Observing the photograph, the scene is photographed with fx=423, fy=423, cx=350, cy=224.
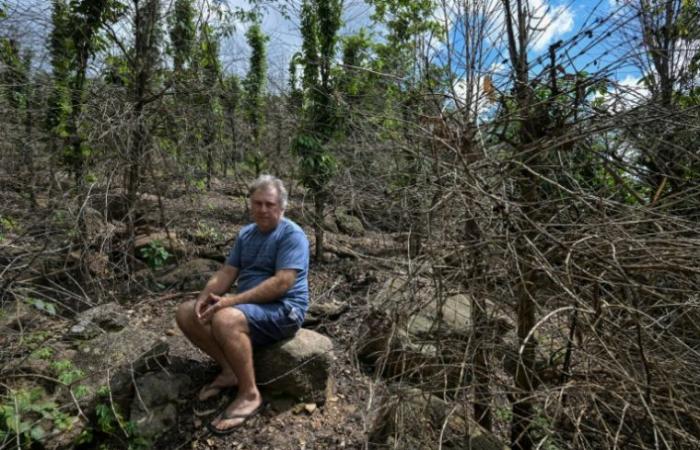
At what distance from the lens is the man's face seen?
295 centimetres

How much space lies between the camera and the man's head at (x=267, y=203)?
116 inches

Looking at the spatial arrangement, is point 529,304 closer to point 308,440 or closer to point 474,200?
point 474,200

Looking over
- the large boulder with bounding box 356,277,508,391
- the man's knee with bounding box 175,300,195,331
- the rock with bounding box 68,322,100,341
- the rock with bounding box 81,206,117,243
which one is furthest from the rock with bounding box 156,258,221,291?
the large boulder with bounding box 356,277,508,391

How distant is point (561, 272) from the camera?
149cm

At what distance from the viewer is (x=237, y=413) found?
8.66 ft

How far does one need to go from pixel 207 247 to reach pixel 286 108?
7.86 ft

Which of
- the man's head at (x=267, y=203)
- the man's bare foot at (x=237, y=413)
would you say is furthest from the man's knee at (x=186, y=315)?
the man's head at (x=267, y=203)

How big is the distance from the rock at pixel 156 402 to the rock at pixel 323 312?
1382mm

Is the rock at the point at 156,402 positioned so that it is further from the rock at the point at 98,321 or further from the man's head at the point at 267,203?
the man's head at the point at 267,203

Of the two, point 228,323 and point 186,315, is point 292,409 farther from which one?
point 186,315

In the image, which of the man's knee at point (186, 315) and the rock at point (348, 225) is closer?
the man's knee at point (186, 315)

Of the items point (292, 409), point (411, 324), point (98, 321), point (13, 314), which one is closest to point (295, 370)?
point (292, 409)

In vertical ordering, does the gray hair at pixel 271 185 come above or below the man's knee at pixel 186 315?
above

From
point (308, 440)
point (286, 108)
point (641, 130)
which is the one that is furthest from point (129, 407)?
point (286, 108)
